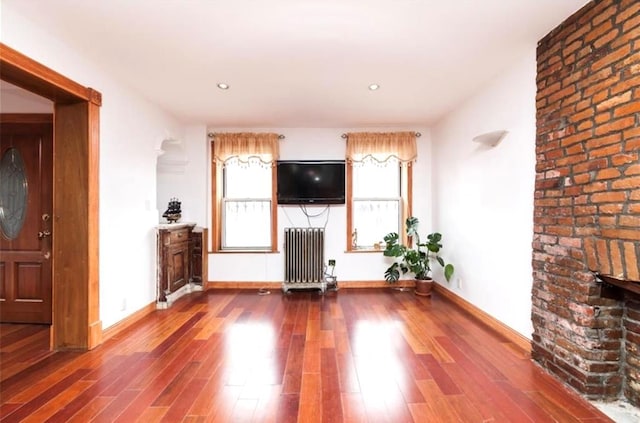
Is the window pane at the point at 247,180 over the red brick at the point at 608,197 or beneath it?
over

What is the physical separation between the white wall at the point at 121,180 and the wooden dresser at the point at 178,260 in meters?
0.10

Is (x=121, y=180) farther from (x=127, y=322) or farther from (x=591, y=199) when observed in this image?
(x=591, y=199)

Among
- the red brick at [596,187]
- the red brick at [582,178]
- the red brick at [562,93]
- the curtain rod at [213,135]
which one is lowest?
the red brick at [596,187]

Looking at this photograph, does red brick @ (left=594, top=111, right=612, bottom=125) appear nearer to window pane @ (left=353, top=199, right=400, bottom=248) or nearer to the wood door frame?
window pane @ (left=353, top=199, right=400, bottom=248)

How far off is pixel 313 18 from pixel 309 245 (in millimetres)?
3007

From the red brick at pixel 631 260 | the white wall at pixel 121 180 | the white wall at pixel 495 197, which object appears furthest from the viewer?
the white wall at pixel 495 197

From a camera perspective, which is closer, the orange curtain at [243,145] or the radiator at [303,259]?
the radiator at [303,259]

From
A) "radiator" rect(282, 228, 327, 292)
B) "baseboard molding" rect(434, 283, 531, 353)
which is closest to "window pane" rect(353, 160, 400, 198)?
"radiator" rect(282, 228, 327, 292)

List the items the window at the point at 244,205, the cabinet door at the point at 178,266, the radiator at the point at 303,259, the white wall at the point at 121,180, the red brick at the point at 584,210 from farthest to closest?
the window at the point at 244,205 < the radiator at the point at 303,259 < the cabinet door at the point at 178,266 < the white wall at the point at 121,180 < the red brick at the point at 584,210

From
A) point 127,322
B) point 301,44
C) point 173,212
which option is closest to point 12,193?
point 173,212

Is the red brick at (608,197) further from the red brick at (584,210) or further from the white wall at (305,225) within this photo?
the white wall at (305,225)

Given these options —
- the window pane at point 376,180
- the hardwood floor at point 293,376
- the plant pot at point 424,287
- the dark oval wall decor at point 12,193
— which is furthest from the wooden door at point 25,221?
the plant pot at point 424,287

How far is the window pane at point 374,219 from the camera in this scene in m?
4.83

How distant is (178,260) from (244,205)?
1.22m
